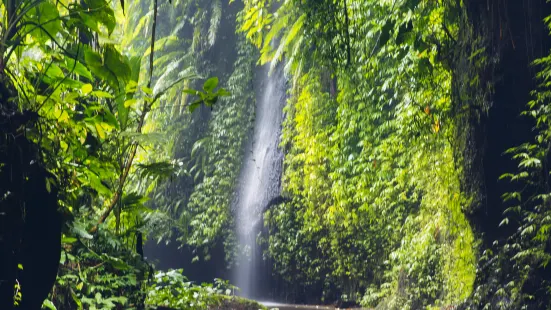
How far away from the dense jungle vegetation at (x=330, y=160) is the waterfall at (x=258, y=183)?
1.89 ft

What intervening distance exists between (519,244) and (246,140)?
37.2 ft

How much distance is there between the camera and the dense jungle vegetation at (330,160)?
2254 millimetres

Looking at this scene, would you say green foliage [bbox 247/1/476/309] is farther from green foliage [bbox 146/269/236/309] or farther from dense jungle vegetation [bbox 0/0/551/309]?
green foliage [bbox 146/269/236/309]

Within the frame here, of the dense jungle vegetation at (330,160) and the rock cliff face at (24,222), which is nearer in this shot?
the rock cliff face at (24,222)

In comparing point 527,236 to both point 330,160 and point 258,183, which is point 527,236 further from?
point 258,183

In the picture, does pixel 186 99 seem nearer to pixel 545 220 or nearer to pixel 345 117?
pixel 345 117

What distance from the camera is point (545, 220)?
4.47m

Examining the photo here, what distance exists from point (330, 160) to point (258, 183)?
4.46 m

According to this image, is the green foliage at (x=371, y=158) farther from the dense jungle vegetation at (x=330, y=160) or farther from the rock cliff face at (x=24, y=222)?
the rock cliff face at (x=24, y=222)

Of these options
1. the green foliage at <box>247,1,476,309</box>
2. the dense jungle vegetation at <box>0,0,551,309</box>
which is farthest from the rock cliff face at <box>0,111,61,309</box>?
the green foliage at <box>247,1,476,309</box>

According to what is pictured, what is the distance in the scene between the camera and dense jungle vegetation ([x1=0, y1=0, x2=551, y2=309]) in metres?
2.25

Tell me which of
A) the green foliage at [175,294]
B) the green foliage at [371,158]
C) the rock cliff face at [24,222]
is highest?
the green foliage at [371,158]

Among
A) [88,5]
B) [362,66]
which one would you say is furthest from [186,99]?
[88,5]

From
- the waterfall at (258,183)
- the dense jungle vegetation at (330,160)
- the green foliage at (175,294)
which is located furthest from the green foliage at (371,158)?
the green foliage at (175,294)
